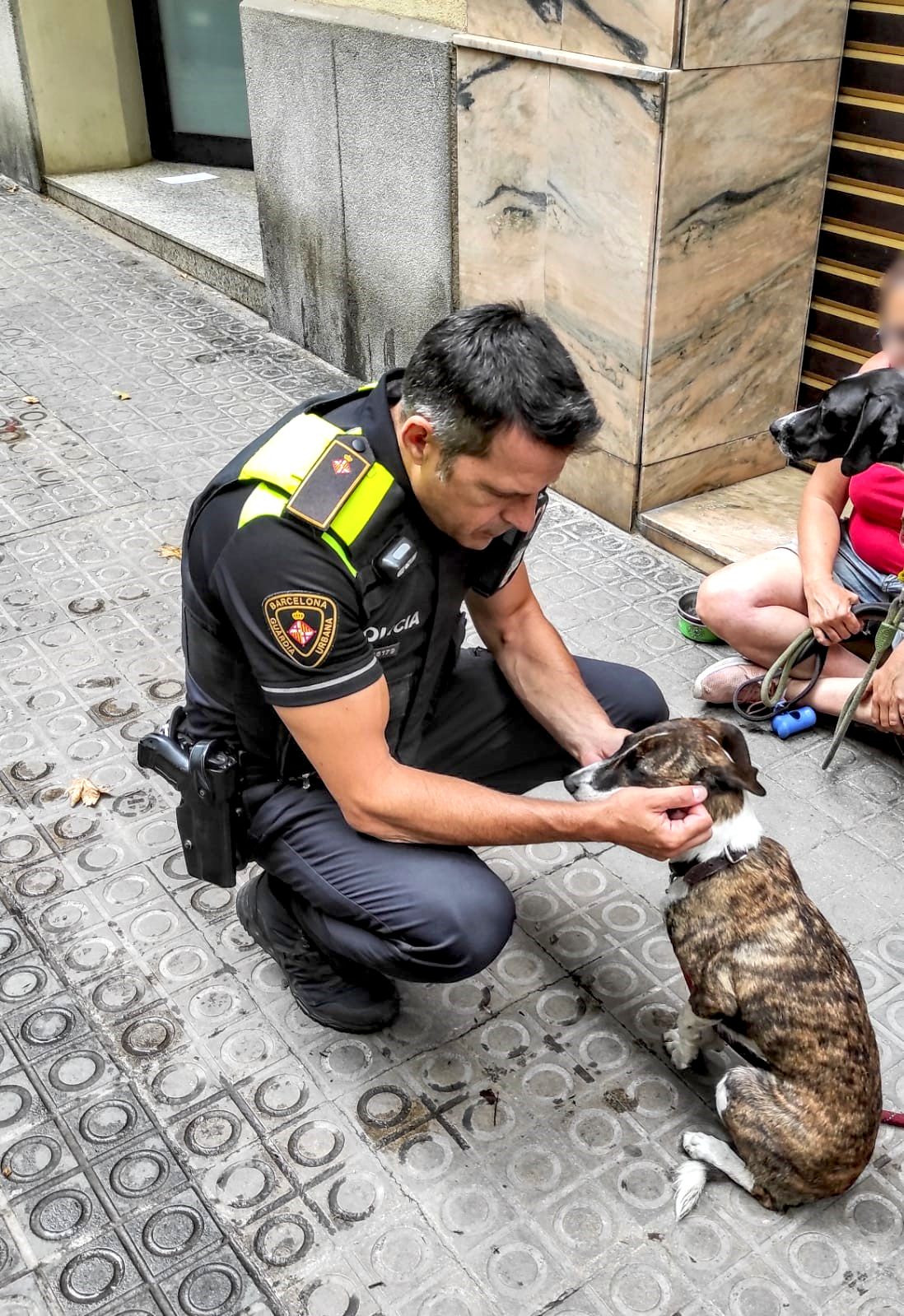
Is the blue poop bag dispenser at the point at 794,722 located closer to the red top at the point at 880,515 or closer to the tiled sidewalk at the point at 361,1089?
the tiled sidewalk at the point at 361,1089

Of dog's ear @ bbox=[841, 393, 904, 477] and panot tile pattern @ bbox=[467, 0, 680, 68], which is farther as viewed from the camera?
panot tile pattern @ bbox=[467, 0, 680, 68]

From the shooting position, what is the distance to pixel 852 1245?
259 centimetres

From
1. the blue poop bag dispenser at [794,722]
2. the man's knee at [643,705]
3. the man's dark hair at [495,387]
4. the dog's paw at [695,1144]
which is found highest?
the man's dark hair at [495,387]

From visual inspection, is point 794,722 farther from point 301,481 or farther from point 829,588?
point 301,481

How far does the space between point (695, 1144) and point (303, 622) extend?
139 centimetres

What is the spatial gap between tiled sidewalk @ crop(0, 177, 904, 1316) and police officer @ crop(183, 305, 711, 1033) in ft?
0.87

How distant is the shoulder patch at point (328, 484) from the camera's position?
8.35ft

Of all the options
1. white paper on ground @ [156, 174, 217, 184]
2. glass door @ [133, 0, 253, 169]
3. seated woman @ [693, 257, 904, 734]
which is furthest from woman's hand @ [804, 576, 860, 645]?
white paper on ground @ [156, 174, 217, 184]

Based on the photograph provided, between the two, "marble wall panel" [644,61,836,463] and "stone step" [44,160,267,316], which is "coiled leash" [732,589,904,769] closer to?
"marble wall panel" [644,61,836,463]

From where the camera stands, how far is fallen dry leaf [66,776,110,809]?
150 inches

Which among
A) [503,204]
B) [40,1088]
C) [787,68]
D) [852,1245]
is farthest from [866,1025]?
[503,204]

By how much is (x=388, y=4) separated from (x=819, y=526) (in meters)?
3.43

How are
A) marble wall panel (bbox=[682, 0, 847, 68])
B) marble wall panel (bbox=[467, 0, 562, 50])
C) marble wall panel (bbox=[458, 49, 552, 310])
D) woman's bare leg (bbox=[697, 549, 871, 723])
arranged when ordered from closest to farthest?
woman's bare leg (bbox=[697, 549, 871, 723]) → marble wall panel (bbox=[682, 0, 847, 68]) → marble wall panel (bbox=[467, 0, 562, 50]) → marble wall panel (bbox=[458, 49, 552, 310])

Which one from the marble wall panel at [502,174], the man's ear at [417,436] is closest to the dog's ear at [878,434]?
the man's ear at [417,436]
